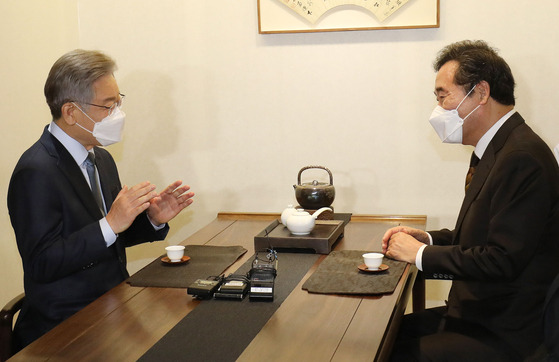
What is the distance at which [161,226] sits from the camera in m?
2.60

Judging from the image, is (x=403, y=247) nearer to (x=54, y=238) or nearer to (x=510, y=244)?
A: (x=510, y=244)

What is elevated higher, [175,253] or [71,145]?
[71,145]

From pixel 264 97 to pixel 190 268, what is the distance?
1409 millimetres

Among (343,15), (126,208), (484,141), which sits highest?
(343,15)

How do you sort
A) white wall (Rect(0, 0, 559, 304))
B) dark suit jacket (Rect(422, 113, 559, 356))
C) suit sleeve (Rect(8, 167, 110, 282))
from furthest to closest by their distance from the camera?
white wall (Rect(0, 0, 559, 304)) < suit sleeve (Rect(8, 167, 110, 282)) < dark suit jacket (Rect(422, 113, 559, 356))

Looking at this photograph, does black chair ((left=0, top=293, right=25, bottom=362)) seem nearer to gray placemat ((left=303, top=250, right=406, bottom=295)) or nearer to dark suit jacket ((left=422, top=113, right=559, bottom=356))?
gray placemat ((left=303, top=250, right=406, bottom=295))

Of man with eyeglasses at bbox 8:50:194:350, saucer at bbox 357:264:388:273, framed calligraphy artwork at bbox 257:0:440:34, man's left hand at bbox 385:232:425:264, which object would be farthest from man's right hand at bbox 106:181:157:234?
framed calligraphy artwork at bbox 257:0:440:34

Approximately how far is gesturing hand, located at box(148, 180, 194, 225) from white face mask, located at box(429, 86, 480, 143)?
96 cm

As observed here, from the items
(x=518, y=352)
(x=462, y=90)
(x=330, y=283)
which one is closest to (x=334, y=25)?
(x=462, y=90)

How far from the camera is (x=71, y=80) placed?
2.33 m

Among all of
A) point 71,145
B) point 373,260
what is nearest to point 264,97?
point 71,145

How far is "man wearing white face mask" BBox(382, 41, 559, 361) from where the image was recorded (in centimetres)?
196

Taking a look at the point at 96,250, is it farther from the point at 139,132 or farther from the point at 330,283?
the point at 139,132

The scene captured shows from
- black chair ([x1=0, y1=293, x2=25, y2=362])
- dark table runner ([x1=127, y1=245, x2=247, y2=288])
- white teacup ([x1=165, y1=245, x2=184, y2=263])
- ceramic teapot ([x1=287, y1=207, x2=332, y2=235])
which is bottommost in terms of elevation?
black chair ([x1=0, y1=293, x2=25, y2=362])
